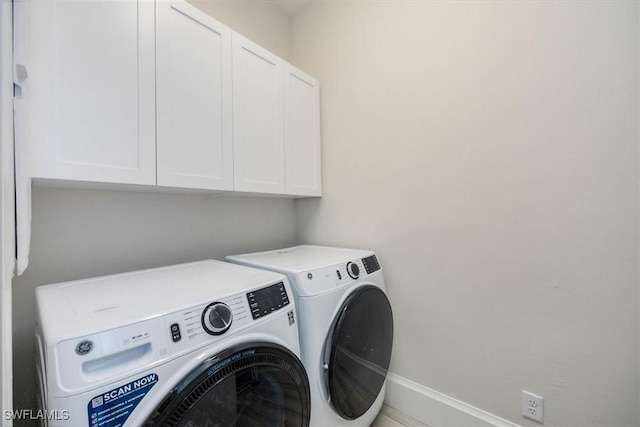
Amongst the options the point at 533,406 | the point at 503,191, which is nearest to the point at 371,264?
the point at 503,191

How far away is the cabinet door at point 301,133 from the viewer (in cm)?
175

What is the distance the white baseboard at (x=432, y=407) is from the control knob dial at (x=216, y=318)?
130 centimetres

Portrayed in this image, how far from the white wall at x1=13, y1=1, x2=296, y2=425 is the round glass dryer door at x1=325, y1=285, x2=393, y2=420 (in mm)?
926

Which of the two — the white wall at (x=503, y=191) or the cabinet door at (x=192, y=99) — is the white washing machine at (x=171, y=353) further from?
the white wall at (x=503, y=191)

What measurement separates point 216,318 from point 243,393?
0.24m

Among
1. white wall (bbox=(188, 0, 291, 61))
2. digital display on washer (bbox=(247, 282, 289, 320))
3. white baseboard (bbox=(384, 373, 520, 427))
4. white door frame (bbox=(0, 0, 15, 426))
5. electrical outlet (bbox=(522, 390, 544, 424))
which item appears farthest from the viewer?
white wall (bbox=(188, 0, 291, 61))

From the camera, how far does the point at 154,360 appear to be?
2.12 ft

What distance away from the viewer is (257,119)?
5.11 ft

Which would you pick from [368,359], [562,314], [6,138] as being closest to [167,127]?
[6,138]

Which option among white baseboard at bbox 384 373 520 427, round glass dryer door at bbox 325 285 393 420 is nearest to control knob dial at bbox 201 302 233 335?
round glass dryer door at bbox 325 285 393 420

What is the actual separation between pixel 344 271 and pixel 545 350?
93 centimetres

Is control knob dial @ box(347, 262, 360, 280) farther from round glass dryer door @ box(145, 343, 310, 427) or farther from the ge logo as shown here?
the ge logo

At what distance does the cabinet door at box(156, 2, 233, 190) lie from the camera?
46.8 inches

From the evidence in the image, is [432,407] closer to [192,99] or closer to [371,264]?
[371,264]
